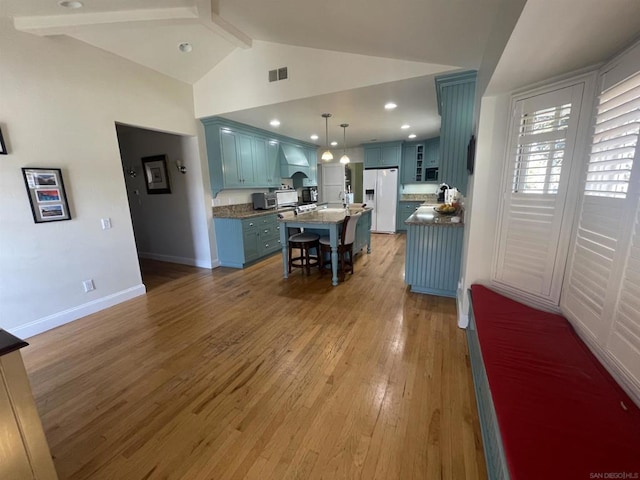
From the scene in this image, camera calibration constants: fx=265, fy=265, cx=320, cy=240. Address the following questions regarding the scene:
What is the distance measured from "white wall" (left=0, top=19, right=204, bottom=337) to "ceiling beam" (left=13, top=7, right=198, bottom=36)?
0.14 meters

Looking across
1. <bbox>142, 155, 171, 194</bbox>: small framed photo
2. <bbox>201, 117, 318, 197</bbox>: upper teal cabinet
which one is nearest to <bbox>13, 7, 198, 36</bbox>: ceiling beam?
<bbox>201, 117, 318, 197</bbox>: upper teal cabinet

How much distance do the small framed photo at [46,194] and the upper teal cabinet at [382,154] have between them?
6.03 meters

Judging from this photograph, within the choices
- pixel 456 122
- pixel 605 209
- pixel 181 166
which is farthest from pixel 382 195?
pixel 605 209

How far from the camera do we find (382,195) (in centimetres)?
696

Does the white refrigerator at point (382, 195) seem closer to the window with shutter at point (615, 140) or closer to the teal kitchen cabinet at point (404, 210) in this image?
the teal kitchen cabinet at point (404, 210)

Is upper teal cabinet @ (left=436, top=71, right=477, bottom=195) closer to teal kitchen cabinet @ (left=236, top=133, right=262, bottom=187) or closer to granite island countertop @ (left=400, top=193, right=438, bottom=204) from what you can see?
teal kitchen cabinet @ (left=236, top=133, right=262, bottom=187)

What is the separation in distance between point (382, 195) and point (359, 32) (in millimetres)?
4813

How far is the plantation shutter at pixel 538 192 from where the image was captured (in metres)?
1.73

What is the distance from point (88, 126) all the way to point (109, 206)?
88 cm

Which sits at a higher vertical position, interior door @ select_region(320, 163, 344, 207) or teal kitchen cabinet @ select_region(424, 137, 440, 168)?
teal kitchen cabinet @ select_region(424, 137, 440, 168)

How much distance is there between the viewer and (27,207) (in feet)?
8.16

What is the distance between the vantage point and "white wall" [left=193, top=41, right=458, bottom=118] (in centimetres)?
279

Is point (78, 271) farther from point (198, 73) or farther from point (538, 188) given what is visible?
point (538, 188)

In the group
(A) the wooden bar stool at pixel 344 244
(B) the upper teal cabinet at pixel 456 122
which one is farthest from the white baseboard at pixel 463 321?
(A) the wooden bar stool at pixel 344 244
